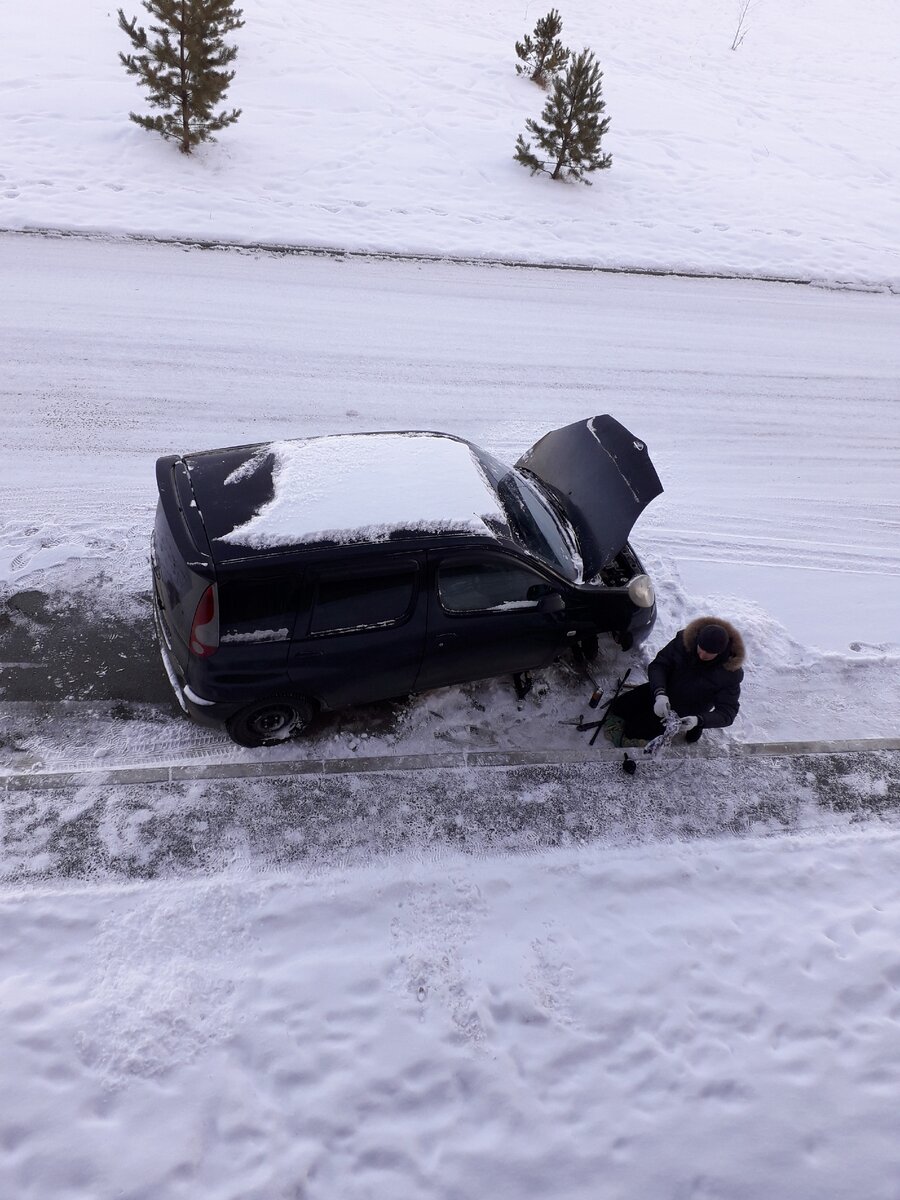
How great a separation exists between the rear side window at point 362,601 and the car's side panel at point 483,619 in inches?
7.6

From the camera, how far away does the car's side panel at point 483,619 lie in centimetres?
475

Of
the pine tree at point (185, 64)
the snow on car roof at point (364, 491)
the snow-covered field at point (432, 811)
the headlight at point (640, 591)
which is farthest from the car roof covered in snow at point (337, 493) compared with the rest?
the pine tree at point (185, 64)

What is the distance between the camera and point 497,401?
8711 mm

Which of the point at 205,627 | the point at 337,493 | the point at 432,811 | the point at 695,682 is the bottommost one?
the point at 432,811

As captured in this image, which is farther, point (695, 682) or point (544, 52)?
point (544, 52)

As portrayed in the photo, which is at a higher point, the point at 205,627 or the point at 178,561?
the point at 178,561

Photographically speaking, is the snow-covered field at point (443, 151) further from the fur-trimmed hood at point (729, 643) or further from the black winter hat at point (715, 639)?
the black winter hat at point (715, 639)

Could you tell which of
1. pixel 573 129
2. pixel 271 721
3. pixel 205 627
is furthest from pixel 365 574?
pixel 573 129

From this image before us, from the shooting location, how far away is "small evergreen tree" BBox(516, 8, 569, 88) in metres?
16.0

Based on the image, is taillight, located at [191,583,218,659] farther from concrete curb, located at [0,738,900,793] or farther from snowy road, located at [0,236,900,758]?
snowy road, located at [0,236,900,758]

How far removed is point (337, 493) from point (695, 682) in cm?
278

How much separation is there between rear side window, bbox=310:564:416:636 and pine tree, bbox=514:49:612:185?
42.7ft

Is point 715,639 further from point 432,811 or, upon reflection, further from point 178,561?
point 178,561

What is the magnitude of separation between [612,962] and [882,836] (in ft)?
8.12
